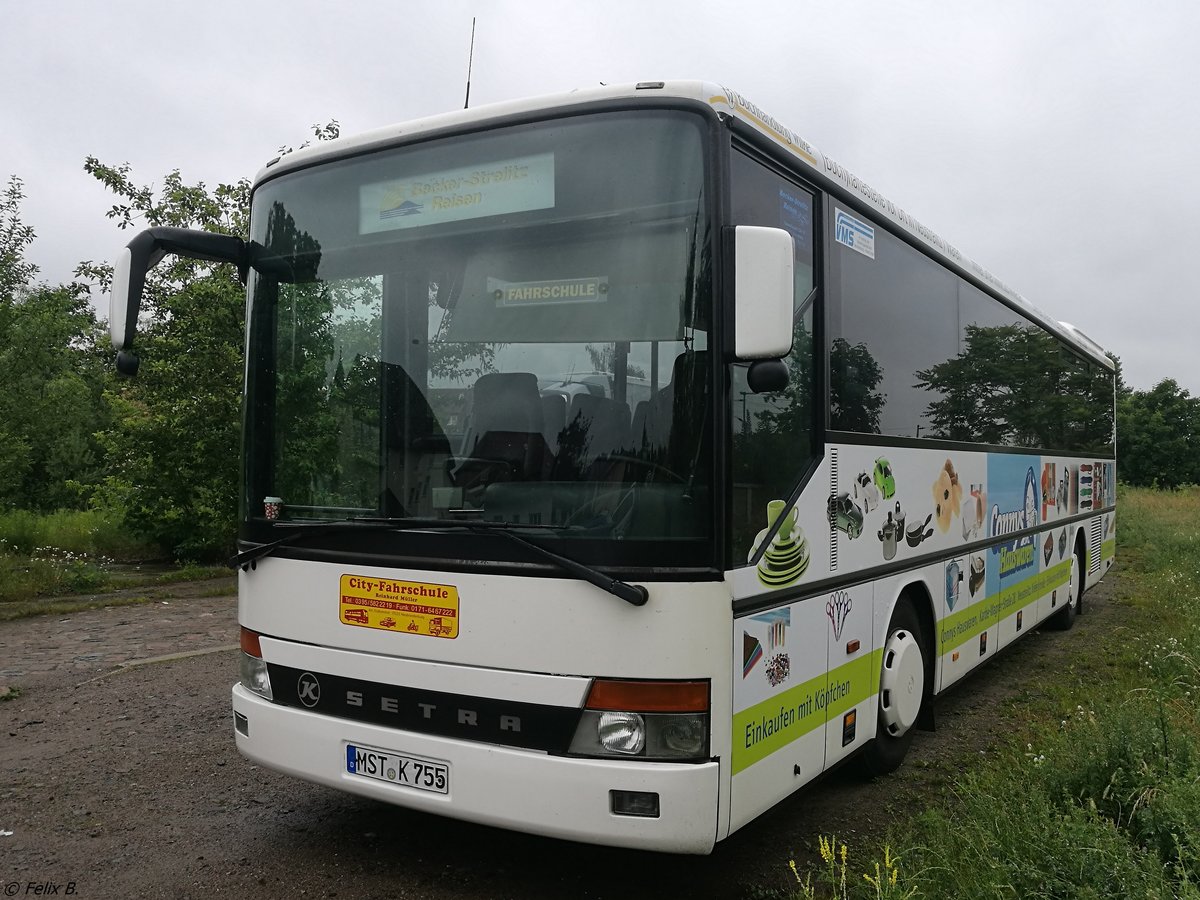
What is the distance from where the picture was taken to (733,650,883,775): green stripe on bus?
379cm

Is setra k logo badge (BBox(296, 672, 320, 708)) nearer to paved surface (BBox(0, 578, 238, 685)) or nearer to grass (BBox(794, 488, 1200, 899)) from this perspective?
grass (BBox(794, 488, 1200, 899))

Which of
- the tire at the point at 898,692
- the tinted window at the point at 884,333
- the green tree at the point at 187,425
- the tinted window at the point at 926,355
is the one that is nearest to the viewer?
the tinted window at the point at 884,333

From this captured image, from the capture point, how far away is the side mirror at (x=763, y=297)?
11.3 feet

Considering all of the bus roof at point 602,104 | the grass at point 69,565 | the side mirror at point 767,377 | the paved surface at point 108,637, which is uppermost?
the bus roof at point 602,104

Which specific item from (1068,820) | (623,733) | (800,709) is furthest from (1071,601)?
(623,733)

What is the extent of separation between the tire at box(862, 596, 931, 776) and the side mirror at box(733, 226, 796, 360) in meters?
2.56

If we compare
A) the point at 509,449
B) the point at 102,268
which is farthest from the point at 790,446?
the point at 102,268

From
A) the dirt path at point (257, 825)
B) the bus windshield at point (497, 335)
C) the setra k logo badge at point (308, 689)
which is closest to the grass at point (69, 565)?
the dirt path at point (257, 825)

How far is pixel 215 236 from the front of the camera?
447 centimetres

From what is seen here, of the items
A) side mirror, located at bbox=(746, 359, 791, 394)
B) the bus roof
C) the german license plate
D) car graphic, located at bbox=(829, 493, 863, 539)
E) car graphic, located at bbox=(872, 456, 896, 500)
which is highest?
the bus roof

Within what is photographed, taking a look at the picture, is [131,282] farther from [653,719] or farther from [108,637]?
[108,637]

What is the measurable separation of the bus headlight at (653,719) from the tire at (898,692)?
2.11m

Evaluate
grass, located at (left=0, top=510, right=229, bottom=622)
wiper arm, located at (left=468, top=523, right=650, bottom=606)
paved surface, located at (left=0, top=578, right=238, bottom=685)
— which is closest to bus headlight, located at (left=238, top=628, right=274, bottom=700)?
wiper arm, located at (left=468, top=523, right=650, bottom=606)

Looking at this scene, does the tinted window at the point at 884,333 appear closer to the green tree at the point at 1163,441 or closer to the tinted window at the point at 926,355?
the tinted window at the point at 926,355
